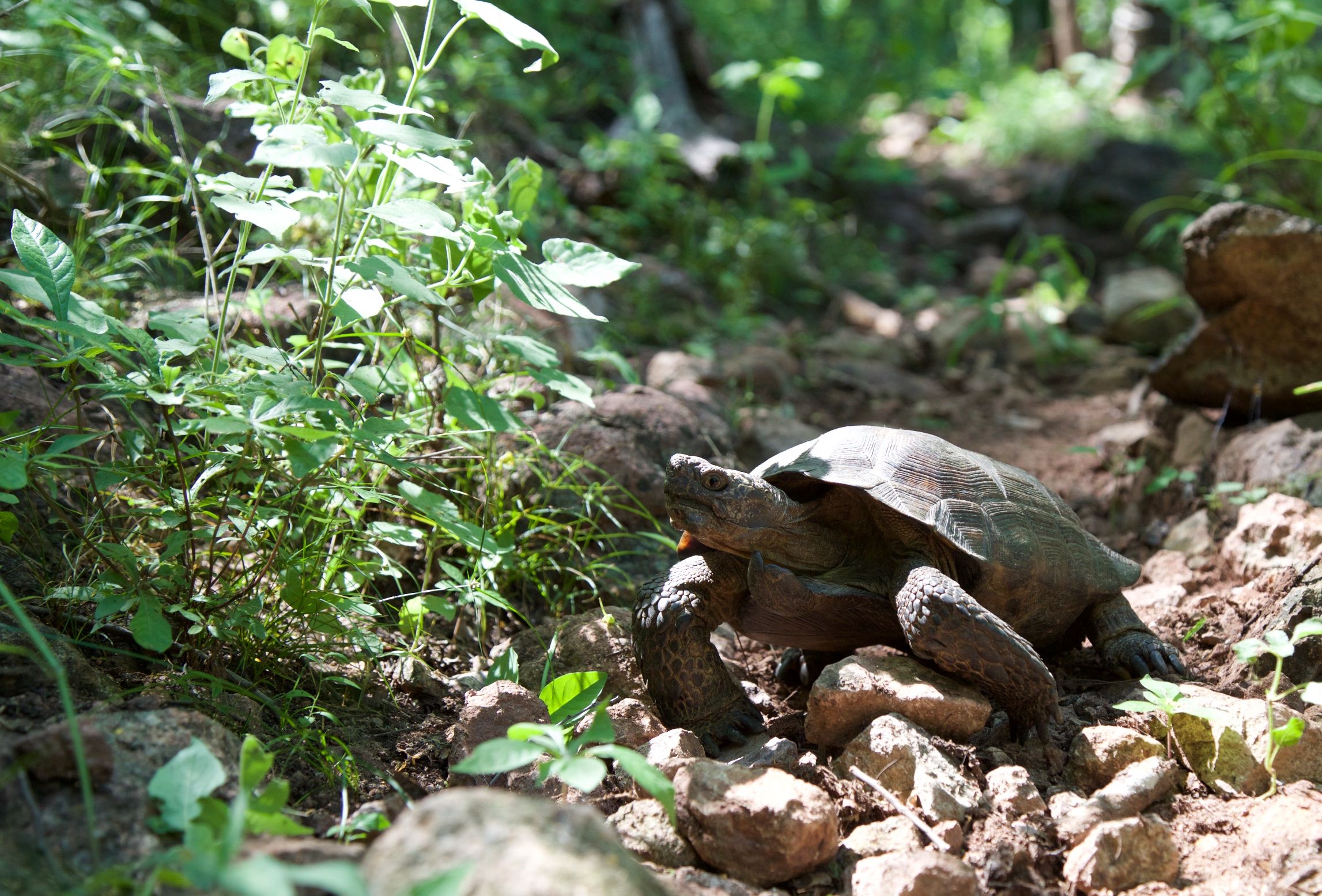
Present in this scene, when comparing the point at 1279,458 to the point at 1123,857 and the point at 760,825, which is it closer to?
the point at 1123,857

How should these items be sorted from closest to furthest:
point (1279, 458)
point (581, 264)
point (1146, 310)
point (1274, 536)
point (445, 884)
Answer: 1. point (445, 884)
2. point (581, 264)
3. point (1274, 536)
4. point (1279, 458)
5. point (1146, 310)

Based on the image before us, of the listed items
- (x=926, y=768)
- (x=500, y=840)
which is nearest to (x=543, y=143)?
(x=926, y=768)

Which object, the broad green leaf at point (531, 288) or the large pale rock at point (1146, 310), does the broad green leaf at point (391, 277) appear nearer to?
the broad green leaf at point (531, 288)

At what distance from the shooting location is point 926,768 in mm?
1979

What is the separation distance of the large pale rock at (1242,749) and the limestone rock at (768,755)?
859 mm

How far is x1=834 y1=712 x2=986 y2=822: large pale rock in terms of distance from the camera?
193 cm

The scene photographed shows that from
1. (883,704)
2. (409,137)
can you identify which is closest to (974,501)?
(883,704)

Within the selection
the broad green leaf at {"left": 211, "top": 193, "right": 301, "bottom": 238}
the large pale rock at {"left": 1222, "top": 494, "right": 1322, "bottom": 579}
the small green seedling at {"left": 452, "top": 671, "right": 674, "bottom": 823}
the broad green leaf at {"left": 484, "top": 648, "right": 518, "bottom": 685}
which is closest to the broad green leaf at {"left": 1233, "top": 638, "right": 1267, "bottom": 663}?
the large pale rock at {"left": 1222, "top": 494, "right": 1322, "bottom": 579}

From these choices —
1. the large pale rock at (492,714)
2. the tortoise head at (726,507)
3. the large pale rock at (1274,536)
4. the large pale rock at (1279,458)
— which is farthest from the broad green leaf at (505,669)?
the large pale rock at (1279,458)

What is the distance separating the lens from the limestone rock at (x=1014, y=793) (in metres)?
1.95

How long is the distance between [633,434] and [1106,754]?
175cm

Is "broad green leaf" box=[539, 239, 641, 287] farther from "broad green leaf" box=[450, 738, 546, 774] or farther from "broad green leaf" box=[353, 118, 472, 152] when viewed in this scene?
"broad green leaf" box=[450, 738, 546, 774]

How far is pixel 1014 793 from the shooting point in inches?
77.5

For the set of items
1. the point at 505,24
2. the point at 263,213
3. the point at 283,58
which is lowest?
the point at 263,213
